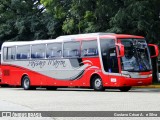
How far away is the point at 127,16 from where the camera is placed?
101ft

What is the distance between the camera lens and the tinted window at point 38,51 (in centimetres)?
3097

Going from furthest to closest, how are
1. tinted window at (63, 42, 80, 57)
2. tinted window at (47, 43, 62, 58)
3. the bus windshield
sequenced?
tinted window at (47, 43, 62, 58) < tinted window at (63, 42, 80, 57) < the bus windshield

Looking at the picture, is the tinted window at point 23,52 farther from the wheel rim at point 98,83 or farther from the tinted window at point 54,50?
the wheel rim at point 98,83

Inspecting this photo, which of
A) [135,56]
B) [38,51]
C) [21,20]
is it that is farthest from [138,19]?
[21,20]

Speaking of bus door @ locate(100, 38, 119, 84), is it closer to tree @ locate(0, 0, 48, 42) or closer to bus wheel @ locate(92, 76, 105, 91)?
bus wheel @ locate(92, 76, 105, 91)

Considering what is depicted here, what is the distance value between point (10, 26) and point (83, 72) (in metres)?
17.4

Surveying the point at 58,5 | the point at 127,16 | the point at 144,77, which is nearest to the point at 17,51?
the point at 58,5

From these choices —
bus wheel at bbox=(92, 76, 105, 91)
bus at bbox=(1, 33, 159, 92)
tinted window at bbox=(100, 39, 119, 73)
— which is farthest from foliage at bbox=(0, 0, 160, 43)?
bus wheel at bbox=(92, 76, 105, 91)

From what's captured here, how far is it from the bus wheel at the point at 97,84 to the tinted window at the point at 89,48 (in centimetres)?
147

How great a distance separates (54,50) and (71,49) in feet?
5.37

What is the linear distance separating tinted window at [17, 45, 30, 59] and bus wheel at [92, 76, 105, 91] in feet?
20.6

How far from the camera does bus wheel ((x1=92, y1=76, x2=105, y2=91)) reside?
27406 millimetres

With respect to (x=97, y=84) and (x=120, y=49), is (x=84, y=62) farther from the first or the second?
(x=120, y=49)

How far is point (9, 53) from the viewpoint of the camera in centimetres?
3394
